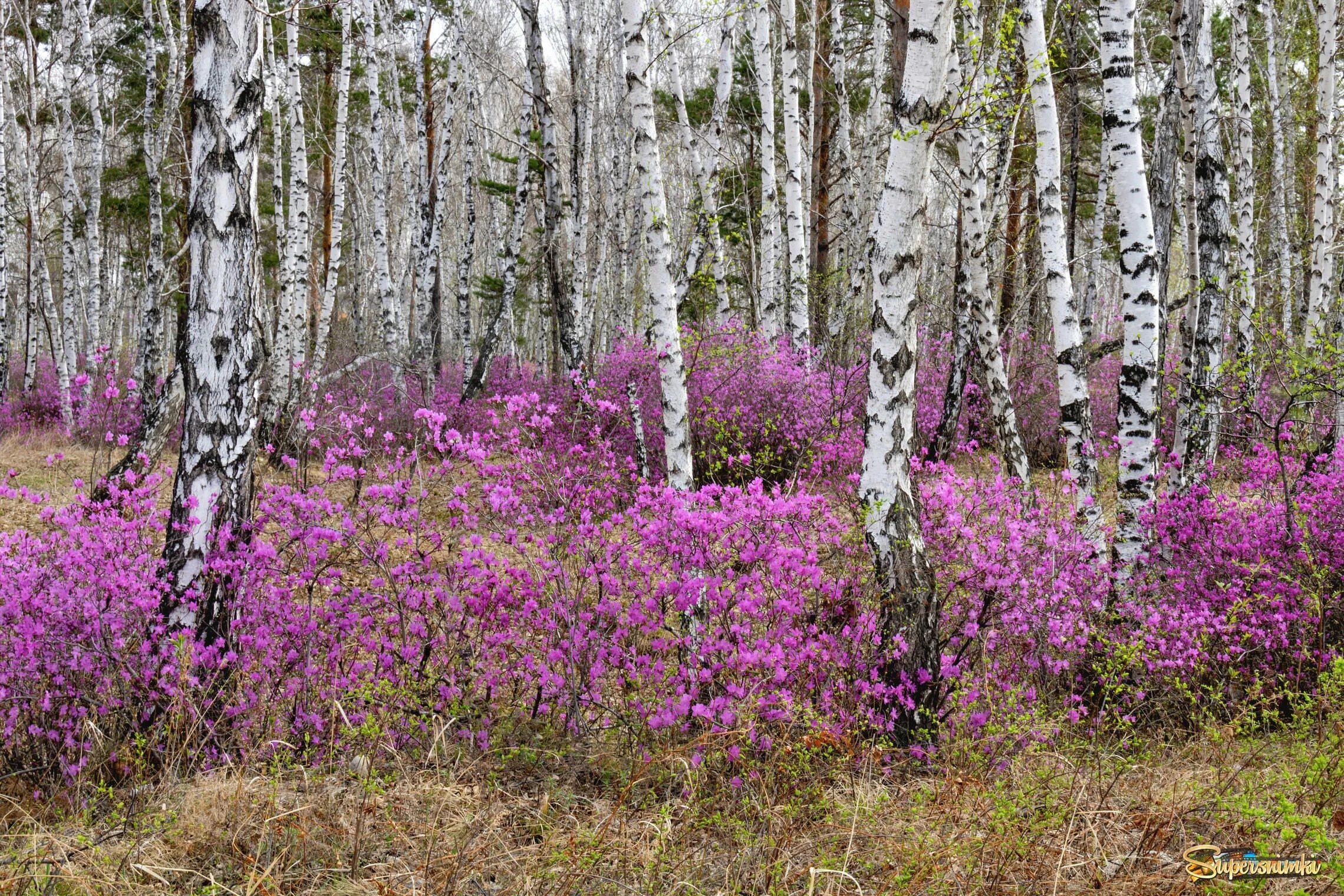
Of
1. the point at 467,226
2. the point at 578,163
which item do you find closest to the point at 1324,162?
the point at 578,163

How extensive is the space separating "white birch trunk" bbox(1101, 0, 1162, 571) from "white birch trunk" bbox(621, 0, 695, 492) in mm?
2575

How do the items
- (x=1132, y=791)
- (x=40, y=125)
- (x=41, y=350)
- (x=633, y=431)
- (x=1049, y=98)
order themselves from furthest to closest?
(x=41, y=350) < (x=40, y=125) < (x=633, y=431) < (x=1049, y=98) < (x=1132, y=791)

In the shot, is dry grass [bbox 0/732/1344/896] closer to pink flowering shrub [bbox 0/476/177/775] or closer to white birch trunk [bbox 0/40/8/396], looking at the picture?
pink flowering shrub [bbox 0/476/177/775]

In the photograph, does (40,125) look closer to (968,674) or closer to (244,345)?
(244,345)

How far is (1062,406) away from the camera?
5.57 metres

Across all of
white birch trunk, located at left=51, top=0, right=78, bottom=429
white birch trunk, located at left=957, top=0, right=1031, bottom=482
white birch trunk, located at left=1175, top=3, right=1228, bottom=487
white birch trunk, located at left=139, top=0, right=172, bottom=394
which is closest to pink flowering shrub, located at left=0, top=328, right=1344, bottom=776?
white birch trunk, located at left=1175, top=3, right=1228, bottom=487

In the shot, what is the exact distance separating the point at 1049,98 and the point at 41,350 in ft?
140

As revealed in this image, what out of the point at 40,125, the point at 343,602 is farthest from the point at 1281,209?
the point at 40,125

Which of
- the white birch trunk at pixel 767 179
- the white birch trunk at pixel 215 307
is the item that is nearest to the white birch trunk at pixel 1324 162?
the white birch trunk at pixel 767 179

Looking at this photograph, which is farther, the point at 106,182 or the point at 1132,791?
the point at 106,182

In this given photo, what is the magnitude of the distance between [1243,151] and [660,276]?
24.2 feet

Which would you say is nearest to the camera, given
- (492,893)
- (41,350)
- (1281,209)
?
(492,893)

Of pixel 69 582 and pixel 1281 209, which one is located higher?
pixel 1281 209

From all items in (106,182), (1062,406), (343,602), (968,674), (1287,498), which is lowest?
(968,674)
